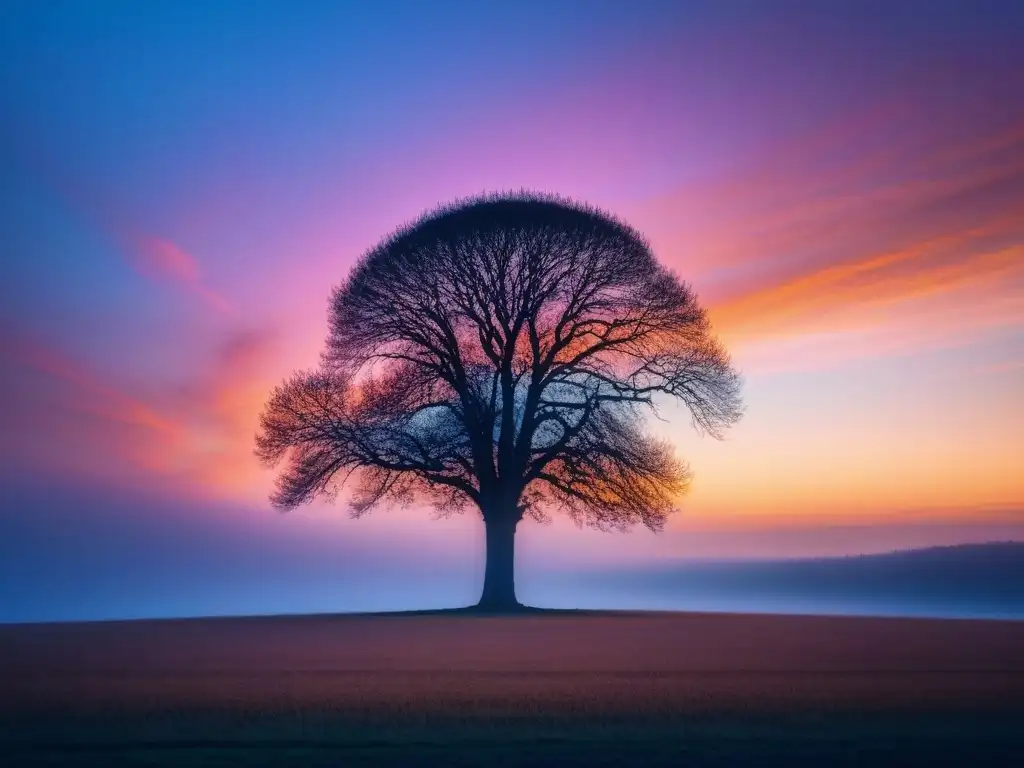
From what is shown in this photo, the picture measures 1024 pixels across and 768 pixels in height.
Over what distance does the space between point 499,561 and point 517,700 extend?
817 inches

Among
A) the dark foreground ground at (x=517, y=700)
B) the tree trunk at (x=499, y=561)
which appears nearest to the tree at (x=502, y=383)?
the tree trunk at (x=499, y=561)

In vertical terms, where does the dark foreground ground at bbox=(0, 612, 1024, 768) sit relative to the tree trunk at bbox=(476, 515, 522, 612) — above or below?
below

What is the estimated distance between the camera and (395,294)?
1262 inches

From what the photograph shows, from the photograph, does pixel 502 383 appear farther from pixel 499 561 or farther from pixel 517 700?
pixel 517 700

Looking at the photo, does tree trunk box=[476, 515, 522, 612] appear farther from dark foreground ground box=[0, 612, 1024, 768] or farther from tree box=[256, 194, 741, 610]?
dark foreground ground box=[0, 612, 1024, 768]

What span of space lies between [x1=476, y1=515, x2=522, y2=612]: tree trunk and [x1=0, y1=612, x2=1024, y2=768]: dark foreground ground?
34.7 ft

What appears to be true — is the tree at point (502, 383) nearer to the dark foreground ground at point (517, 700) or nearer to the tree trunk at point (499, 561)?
the tree trunk at point (499, 561)

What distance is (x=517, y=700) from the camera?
1112 cm

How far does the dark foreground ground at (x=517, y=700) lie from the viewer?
8375mm

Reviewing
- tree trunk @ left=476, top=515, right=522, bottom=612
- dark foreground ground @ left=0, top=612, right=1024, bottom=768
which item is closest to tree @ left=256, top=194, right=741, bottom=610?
tree trunk @ left=476, top=515, right=522, bottom=612

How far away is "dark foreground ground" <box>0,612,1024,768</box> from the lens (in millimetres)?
8375

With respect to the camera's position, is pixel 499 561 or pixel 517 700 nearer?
pixel 517 700

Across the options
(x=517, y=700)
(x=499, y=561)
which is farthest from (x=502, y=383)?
(x=517, y=700)

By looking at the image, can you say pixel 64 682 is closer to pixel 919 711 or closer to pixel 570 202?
pixel 919 711
